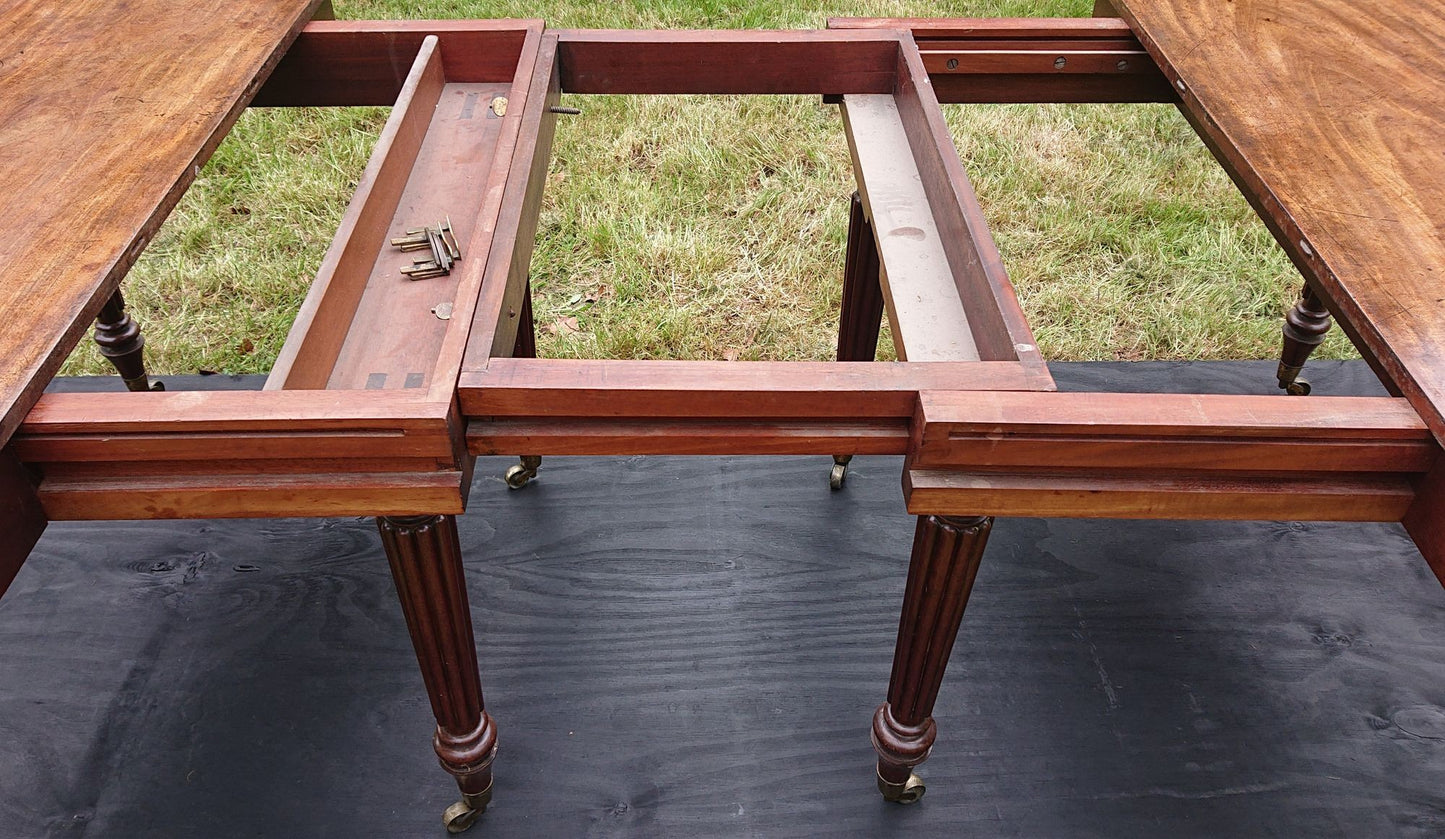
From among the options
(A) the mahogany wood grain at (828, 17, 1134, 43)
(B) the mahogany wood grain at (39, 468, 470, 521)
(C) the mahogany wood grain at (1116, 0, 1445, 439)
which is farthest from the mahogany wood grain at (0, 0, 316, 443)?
(C) the mahogany wood grain at (1116, 0, 1445, 439)

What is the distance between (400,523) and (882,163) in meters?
0.82

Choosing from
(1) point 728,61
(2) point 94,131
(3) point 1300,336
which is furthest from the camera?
(3) point 1300,336

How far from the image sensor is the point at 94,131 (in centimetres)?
126

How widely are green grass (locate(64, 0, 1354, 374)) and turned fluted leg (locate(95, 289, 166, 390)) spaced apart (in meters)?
0.48

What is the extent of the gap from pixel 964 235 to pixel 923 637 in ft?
1.57

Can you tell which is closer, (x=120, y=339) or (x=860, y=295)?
(x=860, y=295)

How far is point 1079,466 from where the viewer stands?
100cm

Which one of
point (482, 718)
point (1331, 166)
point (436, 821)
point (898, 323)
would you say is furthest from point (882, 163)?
point (436, 821)

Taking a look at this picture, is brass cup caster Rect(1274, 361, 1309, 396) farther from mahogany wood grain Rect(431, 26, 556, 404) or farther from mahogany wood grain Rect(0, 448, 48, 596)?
mahogany wood grain Rect(0, 448, 48, 596)

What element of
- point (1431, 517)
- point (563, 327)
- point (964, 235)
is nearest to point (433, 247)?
point (964, 235)

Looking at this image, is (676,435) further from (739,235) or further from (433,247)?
(739,235)

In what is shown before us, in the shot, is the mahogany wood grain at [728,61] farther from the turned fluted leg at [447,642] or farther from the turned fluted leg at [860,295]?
the turned fluted leg at [447,642]

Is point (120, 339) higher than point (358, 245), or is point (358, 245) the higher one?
point (358, 245)

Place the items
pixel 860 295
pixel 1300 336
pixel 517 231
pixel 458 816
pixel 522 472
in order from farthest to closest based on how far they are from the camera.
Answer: pixel 1300 336
pixel 522 472
pixel 860 295
pixel 458 816
pixel 517 231
